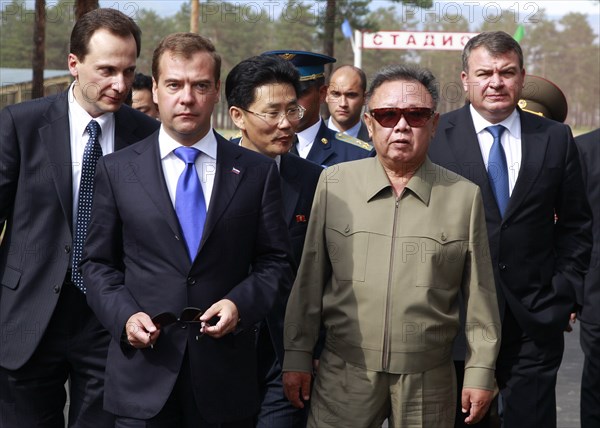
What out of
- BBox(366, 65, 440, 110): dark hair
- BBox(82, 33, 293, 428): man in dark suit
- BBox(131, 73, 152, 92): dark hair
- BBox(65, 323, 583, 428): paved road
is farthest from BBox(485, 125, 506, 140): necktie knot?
BBox(131, 73, 152, 92): dark hair

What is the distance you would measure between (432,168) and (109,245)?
1.31 metres

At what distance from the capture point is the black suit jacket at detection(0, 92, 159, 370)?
13.5 ft

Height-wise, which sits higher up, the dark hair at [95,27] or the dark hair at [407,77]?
the dark hair at [95,27]

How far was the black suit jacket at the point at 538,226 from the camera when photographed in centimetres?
455

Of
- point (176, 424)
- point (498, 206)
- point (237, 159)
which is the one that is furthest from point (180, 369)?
point (498, 206)

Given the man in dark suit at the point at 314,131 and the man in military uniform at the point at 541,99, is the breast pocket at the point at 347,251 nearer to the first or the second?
the man in dark suit at the point at 314,131

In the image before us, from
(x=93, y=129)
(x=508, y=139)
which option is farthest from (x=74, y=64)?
(x=508, y=139)

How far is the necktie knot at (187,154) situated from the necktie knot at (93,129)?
68cm

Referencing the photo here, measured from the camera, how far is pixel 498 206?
460 centimetres

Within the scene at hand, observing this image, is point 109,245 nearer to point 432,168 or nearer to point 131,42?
point 131,42

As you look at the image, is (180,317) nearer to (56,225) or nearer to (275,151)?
(56,225)

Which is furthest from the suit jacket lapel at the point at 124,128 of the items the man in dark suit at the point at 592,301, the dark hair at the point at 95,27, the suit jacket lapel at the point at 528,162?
the man in dark suit at the point at 592,301

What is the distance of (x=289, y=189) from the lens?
177 inches

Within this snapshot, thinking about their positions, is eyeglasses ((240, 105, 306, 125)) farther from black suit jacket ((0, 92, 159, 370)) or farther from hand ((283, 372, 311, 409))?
hand ((283, 372, 311, 409))
